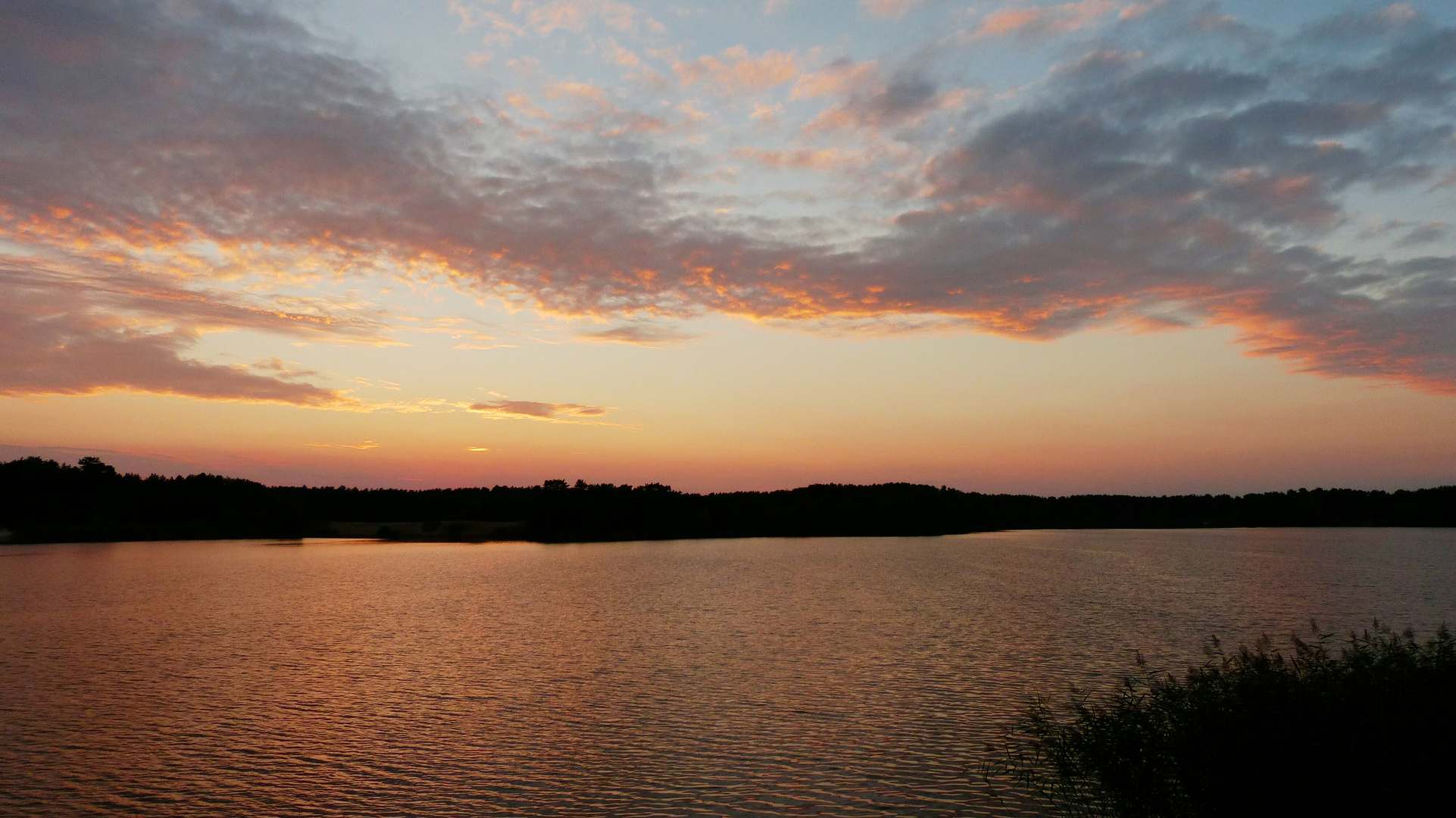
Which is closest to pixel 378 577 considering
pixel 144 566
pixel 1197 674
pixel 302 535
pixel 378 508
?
pixel 144 566

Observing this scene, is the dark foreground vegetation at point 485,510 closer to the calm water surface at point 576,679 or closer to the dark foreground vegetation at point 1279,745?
the calm water surface at point 576,679

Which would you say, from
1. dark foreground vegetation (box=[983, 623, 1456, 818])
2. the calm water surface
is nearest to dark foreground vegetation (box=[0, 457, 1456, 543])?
the calm water surface

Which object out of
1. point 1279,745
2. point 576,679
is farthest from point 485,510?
point 1279,745

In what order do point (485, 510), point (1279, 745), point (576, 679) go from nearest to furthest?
point (1279, 745)
point (576, 679)
point (485, 510)

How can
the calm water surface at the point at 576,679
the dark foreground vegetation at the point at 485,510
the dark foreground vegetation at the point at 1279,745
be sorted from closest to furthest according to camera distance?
the dark foreground vegetation at the point at 1279,745
the calm water surface at the point at 576,679
the dark foreground vegetation at the point at 485,510

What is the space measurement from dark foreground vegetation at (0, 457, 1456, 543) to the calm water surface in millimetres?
74608

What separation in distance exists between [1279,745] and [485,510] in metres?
161

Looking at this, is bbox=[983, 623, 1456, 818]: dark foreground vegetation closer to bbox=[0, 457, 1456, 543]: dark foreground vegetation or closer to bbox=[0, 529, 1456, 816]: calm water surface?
bbox=[0, 529, 1456, 816]: calm water surface

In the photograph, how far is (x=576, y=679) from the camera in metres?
26.4

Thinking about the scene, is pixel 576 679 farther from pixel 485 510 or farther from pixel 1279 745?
pixel 485 510

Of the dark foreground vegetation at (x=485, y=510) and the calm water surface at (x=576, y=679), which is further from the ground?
the dark foreground vegetation at (x=485, y=510)

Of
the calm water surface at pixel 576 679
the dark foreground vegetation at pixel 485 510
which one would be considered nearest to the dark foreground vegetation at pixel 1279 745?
the calm water surface at pixel 576 679

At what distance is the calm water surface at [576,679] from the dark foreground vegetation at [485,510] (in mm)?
74608

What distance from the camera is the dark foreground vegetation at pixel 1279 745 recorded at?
34.0ft
